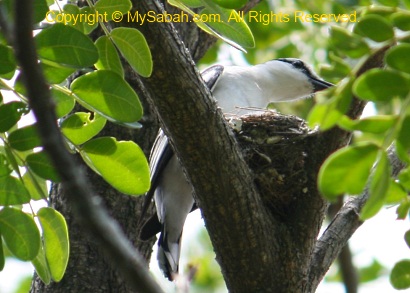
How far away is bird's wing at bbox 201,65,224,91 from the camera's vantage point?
462cm

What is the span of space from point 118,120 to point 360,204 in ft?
5.13

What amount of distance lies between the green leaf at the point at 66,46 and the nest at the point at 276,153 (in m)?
1.35

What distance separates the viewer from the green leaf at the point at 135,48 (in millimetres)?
2461

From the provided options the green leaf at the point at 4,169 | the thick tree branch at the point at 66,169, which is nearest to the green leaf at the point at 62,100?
the green leaf at the point at 4,169

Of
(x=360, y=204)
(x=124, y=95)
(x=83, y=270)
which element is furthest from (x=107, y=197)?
(x=124, y=95)

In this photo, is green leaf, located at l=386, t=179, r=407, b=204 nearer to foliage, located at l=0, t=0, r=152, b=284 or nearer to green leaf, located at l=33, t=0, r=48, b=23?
foliage, located at l=0, t=0, r=152, b=284

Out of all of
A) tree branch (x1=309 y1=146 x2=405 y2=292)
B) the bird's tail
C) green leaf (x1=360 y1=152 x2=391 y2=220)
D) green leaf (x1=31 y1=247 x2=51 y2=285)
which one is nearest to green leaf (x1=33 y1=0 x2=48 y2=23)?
green leaf (x1=31 y1=247 x2=51 y2=285)

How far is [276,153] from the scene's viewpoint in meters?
3.96

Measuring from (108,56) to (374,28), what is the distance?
1.13 m

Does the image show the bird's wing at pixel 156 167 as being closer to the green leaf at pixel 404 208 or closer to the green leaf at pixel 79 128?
the green leaf at pixel 79 128

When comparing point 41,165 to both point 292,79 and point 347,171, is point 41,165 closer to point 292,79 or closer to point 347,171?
point 347,171

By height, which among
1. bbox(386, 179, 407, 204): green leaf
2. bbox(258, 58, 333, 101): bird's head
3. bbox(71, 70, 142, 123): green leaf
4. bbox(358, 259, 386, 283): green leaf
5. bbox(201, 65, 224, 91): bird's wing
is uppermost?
bbox(71, 70, 142, 123): green leaf

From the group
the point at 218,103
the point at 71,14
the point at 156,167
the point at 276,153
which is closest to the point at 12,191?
the point at 71,14

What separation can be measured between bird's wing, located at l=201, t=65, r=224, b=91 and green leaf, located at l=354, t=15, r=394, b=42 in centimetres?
296
